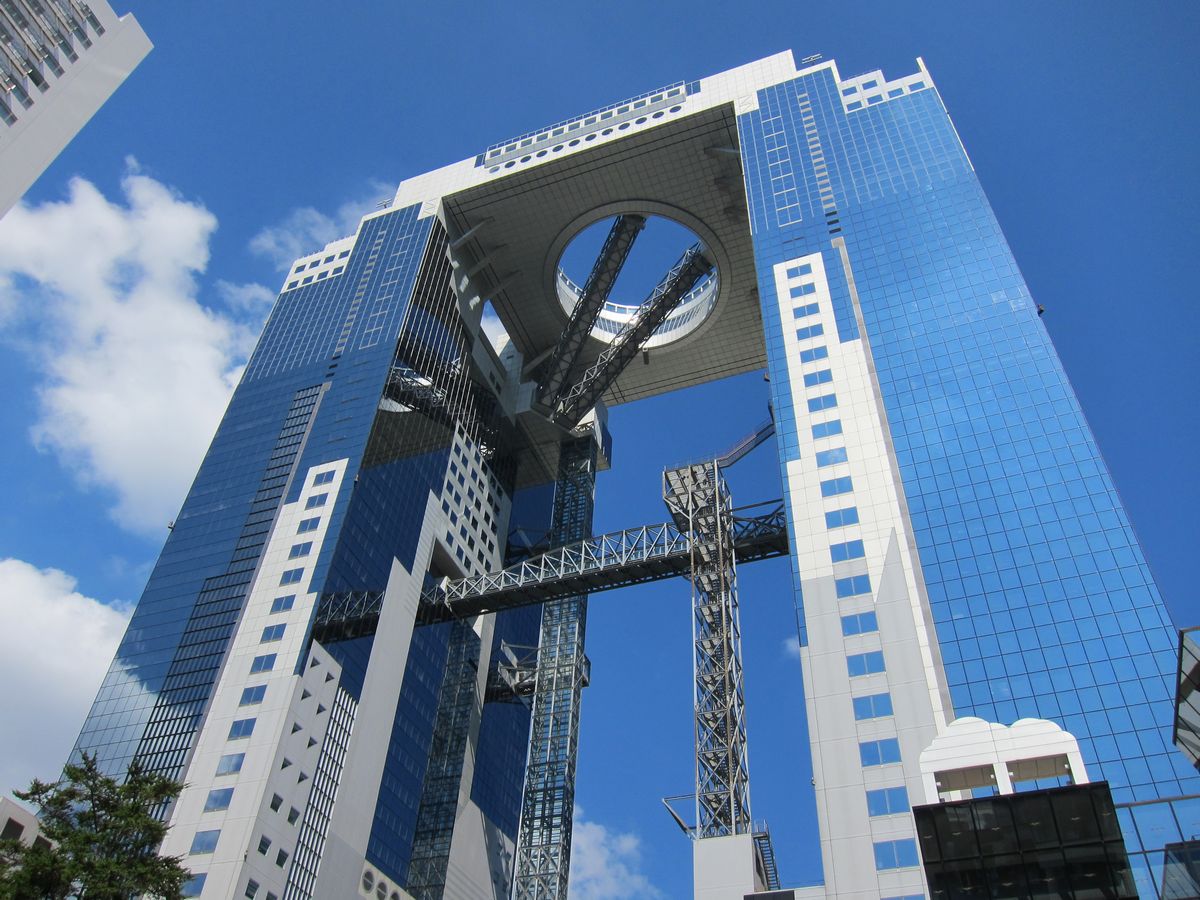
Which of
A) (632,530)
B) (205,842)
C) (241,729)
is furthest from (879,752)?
(241,729)

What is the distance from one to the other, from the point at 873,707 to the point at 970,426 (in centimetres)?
1691

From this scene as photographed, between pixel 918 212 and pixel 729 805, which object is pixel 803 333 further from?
→ pixel 729 805

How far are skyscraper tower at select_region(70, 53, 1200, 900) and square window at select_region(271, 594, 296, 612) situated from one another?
0.15 meters

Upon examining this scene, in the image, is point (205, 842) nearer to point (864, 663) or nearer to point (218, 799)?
point (218, 799)

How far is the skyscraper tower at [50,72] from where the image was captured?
49.8 metres

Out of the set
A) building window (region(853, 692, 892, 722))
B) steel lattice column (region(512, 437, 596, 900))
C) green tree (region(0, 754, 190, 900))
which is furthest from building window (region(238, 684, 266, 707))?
building window (region(853, 692, 892, 722))

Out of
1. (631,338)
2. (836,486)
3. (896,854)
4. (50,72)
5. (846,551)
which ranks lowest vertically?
(896,854)

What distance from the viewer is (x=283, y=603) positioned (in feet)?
194

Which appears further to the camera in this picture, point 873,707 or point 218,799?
point 218,799

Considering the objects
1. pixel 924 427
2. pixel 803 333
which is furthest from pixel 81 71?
pixel 924 427

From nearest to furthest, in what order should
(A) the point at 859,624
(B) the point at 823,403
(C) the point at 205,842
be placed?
(A) the point at 859,624, (C) the point at 205,842, (B) the point at 823,403

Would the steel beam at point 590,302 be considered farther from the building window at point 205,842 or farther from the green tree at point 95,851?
the green tree at point 95,851

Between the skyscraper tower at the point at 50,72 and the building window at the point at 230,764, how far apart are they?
29419mm

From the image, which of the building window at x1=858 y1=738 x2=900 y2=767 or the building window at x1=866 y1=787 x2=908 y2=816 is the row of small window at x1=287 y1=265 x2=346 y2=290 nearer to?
the building window at x1=858 y1=738 x2=900 y2=767
